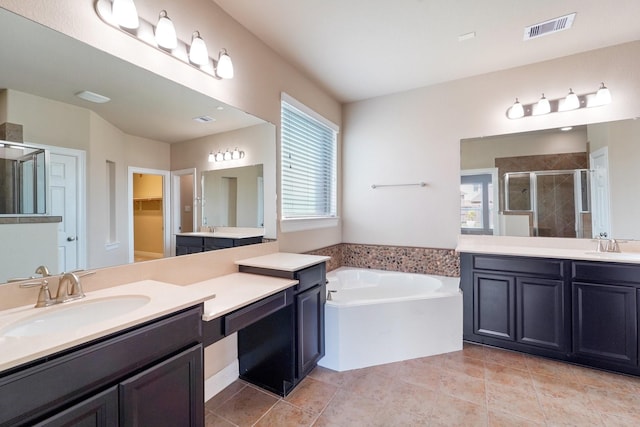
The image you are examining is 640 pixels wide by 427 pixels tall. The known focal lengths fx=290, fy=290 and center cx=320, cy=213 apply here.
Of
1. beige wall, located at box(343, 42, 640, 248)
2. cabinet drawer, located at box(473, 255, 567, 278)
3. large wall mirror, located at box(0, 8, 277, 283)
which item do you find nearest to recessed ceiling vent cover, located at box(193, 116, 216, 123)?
large wall mirror, located at box(0, 8, 277, 283)

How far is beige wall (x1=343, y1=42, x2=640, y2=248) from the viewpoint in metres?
2.54

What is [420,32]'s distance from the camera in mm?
2277

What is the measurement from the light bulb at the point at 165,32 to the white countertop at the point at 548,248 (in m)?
2.64

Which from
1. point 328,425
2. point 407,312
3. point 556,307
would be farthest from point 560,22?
point 328,425

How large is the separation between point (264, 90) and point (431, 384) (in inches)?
102

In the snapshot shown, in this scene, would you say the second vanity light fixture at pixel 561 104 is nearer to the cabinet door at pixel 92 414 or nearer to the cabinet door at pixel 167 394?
the cabinet door at pixel 167 394

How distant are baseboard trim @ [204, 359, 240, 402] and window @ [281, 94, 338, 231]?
1.25m

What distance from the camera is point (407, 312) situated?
240cm

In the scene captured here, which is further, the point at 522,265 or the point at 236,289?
the point at 522,265

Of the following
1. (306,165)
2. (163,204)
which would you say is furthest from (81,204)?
(306,165)

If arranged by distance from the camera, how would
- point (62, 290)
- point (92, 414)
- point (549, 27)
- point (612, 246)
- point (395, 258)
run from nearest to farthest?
point (92, 414), point (62, 290), point (549, 27), point (612, 246), point (395, 258)

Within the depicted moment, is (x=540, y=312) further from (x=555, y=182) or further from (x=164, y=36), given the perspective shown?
(x=164, y=36)

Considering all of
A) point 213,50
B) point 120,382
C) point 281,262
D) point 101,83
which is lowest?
point 120,382

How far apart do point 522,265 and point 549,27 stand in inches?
73.4
